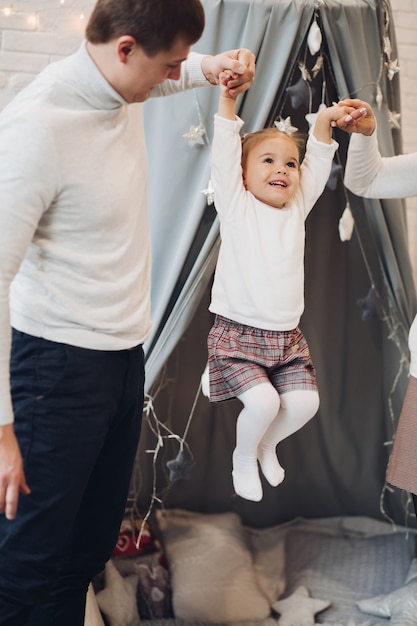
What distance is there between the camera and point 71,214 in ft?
4.10

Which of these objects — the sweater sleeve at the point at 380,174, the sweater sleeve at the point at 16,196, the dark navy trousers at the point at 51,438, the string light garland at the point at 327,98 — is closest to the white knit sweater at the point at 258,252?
the sweater sleeve at the point at 380,174

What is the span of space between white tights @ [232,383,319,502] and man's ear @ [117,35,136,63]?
80 centimetres

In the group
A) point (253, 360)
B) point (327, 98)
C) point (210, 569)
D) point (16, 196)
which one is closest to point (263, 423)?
point (253, 360)

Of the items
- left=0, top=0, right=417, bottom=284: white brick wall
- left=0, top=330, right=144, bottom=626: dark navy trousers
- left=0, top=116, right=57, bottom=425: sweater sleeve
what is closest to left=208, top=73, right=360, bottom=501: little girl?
left=0, top=330, right=144, bottom=626: dark navy trousers

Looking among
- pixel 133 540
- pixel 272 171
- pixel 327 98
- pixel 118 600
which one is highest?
pixel 327 98

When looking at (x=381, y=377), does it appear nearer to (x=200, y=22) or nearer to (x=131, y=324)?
(x=131, y=324)

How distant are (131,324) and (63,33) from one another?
4.75 ft

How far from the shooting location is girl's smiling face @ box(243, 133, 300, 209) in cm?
176

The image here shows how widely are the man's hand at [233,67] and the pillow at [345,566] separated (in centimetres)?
163

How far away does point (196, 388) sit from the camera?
2.76m

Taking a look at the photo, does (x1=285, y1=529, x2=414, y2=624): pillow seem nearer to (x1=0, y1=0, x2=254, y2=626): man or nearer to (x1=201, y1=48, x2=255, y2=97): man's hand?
(x1=0, y1=0, x2=254, y2=626): man

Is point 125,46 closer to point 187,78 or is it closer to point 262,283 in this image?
point 187,78

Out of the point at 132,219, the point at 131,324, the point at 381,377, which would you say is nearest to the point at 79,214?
the point at 132,219

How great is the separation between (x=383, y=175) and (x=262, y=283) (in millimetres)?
463
